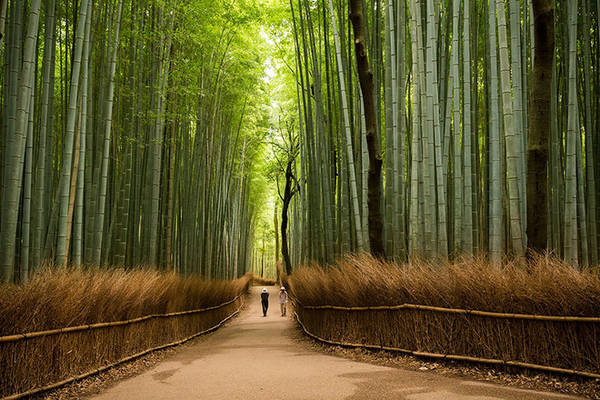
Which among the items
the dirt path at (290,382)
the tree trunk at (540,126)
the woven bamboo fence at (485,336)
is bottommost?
the dirt path at (290,382)

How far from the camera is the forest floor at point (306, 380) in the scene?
320 centimetres

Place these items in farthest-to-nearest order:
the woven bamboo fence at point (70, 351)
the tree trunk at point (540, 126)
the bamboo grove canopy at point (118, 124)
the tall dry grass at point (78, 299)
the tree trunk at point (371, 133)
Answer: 1. the tree trunk at point (371, 133)
2. the bamboo grove canopy at point (118, 124)
3. the tree trunk at point (540, 126)
4. the tall dry grass at point (78, 299)
5. the woven bamboo fence at point (70, 351)

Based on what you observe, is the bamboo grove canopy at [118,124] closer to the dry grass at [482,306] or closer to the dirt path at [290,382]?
the dirt path at [290,382]

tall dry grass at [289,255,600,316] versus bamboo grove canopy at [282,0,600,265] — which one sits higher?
bamboo grove canopy at [282,0,600,265]

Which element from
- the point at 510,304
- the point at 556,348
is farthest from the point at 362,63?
the point at 556,348

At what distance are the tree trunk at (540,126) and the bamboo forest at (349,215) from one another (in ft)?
0.05

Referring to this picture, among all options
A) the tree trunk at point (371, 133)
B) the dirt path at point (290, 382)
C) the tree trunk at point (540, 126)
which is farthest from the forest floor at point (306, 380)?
the tree trunk at point (371, 133)

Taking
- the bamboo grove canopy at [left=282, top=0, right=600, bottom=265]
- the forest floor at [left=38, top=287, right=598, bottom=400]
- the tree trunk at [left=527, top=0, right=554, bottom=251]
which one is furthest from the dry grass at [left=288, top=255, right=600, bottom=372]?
the bamboo grove canopy at [left=282, top=0, right=600, bottom=265]

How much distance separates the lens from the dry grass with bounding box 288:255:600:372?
3148 mm

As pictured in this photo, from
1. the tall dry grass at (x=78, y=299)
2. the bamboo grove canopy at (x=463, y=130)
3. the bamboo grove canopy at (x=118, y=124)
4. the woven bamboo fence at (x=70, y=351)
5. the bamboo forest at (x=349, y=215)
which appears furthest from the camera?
the bamboo grove canopy at (x=463, y=130)

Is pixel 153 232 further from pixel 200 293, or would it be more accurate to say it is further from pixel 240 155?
pixel 240 155

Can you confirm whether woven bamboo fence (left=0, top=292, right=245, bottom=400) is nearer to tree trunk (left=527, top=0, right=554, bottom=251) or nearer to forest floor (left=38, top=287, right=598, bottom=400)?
forest floor (left=38, top=287, right=598, bottom=400)

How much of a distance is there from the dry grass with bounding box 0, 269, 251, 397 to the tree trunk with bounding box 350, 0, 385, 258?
8.28 ft

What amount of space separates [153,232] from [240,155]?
31.9ft
